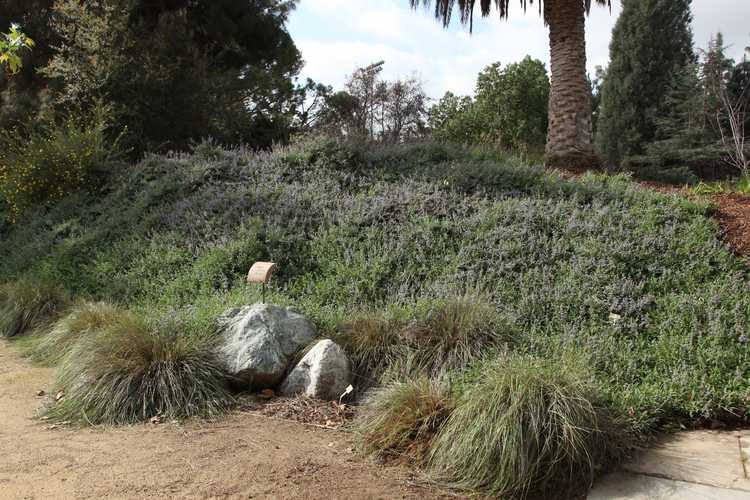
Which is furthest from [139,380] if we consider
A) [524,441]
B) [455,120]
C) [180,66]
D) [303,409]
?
[455,120]

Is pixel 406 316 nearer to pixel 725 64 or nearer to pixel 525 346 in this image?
pixel 525 346

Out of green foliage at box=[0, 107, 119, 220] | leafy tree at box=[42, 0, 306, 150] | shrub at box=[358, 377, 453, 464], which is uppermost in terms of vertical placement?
leafy tree at box=[42, 0, 306, 150]

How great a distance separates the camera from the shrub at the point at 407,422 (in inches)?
129

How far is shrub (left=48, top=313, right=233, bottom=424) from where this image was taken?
3.97m

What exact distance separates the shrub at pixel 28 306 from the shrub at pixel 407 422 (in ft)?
14.6

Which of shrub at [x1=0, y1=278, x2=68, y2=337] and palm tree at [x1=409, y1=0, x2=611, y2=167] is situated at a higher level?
palm tree at [x1=409, y1=0, x2=611, y2=167]

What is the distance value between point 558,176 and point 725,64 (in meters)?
14.0

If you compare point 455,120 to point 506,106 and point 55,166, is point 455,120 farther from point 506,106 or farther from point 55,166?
point 55,166

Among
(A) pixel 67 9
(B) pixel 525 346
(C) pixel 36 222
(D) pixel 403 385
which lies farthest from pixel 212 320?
(A) pixel 67 9

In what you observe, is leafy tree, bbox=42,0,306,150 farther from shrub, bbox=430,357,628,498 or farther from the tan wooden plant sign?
shrub, bbox=430,357,628,498

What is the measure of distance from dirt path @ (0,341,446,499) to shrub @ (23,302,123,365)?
1.11 m

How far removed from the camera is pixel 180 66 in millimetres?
12961

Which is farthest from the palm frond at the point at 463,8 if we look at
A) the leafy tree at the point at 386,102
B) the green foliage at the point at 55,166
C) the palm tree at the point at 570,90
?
the leafy tree at the point at 386,102

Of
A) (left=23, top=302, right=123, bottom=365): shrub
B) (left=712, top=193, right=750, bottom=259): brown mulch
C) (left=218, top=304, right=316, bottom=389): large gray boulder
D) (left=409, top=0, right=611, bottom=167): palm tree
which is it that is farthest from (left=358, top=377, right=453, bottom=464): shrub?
(left=409, top=0, right=611, bottom=167): palm tree
